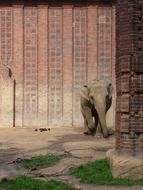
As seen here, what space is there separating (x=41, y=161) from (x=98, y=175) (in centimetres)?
216

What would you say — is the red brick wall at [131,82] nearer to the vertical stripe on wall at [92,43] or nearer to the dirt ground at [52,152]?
the dirt ground at [52,152]

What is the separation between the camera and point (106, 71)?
22.4m

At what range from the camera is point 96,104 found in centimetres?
1612

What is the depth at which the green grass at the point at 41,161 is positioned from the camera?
10.1 metres

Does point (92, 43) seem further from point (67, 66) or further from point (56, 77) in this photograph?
point (56, 77)

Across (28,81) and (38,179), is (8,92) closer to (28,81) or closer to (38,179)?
(28,81)

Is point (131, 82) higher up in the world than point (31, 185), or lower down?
higher up

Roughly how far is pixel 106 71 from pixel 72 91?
1683mm

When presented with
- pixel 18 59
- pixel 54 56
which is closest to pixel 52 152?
pixel 54 56

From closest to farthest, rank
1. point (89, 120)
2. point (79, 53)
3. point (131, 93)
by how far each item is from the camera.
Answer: point (131, 93)
point (89, 120)
point (79, 53)

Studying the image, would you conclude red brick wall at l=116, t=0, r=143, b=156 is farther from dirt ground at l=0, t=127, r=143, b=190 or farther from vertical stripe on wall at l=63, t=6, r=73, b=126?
vertical stripe on wall at l=63, t=6, r=73, b=126

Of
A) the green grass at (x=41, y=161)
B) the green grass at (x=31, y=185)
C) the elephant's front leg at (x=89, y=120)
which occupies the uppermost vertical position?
the elephant's front leg at (x=89, y=120)

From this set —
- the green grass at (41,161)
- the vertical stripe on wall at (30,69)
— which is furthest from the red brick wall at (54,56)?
the green grass at (41,161)

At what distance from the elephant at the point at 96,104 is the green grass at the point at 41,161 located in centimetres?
484
